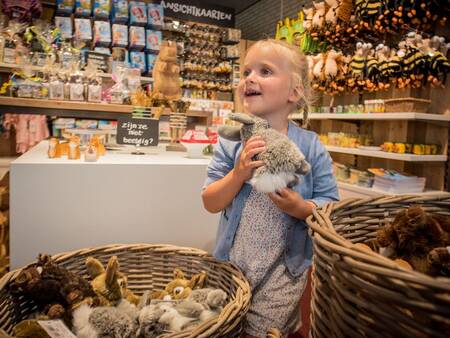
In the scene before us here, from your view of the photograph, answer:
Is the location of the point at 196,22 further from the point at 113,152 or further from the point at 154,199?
the point at 154,199

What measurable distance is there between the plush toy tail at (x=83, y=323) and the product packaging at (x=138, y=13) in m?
3.67

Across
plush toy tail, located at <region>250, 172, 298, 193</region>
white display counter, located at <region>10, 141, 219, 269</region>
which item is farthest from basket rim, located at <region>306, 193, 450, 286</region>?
white display counter, located at <region>10, 141, 219, 269</region>

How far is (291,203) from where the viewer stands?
996 millimetres

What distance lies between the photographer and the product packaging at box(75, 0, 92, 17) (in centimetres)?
384

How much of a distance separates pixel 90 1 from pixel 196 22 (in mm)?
1337

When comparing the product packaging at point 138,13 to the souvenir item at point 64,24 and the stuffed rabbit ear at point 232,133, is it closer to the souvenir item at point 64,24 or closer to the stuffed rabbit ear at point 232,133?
the souvenir item at point 64,24

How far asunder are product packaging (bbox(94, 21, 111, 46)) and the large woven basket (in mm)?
3299

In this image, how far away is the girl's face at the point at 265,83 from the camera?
42.6 inches

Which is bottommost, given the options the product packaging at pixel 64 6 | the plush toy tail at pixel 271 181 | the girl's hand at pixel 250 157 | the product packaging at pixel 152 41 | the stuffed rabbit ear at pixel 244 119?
the plush toy tail at pixel 271 181

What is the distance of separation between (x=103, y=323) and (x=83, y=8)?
3.78 m

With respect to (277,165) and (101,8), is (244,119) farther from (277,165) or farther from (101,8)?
(101,8)

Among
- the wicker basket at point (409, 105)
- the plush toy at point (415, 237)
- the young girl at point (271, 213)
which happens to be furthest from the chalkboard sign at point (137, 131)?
the wicker basket at point (409, 105)

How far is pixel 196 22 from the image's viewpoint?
15.7ft

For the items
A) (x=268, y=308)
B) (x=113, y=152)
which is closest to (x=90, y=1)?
(x=113, y=152)
